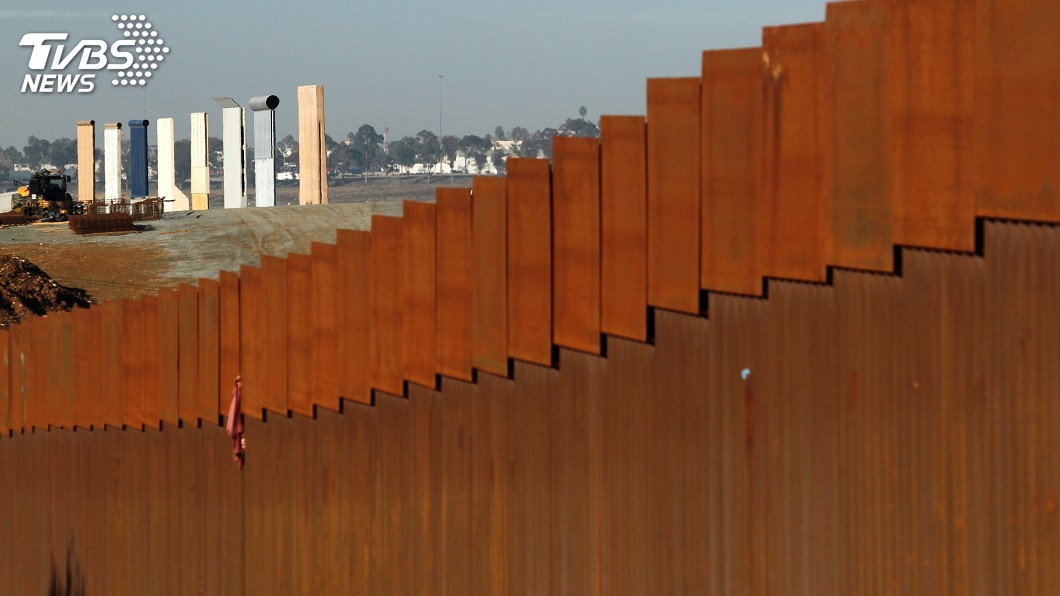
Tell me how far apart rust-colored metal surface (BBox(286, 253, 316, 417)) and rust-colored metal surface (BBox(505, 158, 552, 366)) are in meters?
3.42

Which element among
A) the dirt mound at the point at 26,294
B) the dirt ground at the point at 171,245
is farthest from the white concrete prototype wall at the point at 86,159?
the dirt mound at the point at 26,294

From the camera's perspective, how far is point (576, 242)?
11.8 metres

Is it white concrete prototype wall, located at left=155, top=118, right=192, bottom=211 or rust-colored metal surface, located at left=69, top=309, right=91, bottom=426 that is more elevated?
white concrete prototype wall, located at left=155, top=118, right=192, bottom=211

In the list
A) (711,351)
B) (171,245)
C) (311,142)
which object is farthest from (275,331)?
(311,142)

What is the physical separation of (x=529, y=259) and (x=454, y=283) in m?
1.14

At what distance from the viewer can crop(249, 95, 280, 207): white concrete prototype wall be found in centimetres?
7550

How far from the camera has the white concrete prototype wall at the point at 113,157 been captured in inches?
3583

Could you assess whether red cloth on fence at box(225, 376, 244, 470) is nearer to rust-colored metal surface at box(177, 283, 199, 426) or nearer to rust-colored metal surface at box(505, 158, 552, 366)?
rust-colored metal surface at box(177, 283, 199, 426)

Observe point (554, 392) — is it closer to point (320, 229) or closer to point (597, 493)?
point (597, 493)

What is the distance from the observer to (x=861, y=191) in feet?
31.3

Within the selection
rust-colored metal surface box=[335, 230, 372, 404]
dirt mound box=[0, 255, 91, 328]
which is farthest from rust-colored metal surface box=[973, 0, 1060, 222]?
dirt mound box=[0, 255, 91, 328]

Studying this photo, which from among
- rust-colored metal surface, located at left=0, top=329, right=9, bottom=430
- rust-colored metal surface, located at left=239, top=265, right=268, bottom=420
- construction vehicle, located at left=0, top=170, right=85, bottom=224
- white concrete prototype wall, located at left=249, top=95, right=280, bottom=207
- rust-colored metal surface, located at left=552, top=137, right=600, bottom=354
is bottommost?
rust-colored metal surface, located at left=0, top=329, right=9, bottom=430

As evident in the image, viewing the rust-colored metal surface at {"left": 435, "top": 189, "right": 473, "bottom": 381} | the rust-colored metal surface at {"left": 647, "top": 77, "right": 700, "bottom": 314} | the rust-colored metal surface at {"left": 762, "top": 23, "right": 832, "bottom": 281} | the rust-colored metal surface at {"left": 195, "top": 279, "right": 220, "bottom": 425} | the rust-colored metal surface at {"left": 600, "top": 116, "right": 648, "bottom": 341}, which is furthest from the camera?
the rust-colored metal surface at {"left": 195, "top": 279, "right": 220, "bottom": 425}

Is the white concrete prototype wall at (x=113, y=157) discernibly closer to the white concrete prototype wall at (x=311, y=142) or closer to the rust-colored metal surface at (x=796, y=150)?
the white concrete prototype wall at (x=311, y=142)
